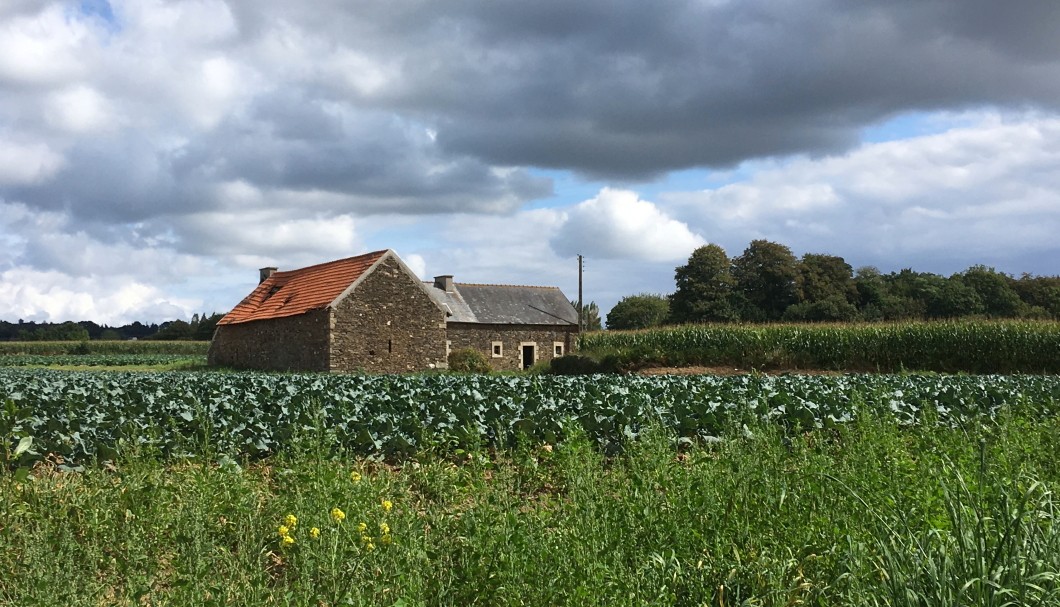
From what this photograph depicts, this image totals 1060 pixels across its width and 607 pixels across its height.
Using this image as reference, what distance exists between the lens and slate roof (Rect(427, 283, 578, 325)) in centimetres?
4581

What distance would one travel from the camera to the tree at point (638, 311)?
271 ft

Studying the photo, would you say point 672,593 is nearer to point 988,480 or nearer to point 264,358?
point 988,480

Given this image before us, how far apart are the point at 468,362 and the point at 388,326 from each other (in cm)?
383

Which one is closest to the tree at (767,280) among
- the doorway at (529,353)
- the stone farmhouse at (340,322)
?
the doorway at (529,353)

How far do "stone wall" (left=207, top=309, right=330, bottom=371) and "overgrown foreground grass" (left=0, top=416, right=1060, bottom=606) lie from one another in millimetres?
26323

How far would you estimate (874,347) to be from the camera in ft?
99.0

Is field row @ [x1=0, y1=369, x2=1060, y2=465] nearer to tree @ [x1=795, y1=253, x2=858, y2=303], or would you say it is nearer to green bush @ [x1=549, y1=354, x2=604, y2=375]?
green bush @ [x1=549, y1=354, x2=604, y2=375]

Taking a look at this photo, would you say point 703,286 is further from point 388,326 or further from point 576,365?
point 388,326

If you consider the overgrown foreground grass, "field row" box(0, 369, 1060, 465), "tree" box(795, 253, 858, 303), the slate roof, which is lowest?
the overgrown foreground grass

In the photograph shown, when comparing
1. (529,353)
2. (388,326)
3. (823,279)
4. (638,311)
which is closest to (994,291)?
(823,279)

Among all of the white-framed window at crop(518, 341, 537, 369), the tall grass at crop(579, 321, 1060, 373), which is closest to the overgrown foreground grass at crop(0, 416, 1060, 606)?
the tall grass at crop(579, 321, 1060, 373)

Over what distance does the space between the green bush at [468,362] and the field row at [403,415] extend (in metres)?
22.9

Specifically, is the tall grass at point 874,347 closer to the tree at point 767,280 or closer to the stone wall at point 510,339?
the stone wall at point 510,339

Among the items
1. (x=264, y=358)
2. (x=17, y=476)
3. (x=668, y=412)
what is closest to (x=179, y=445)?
(x=17, y=476)
